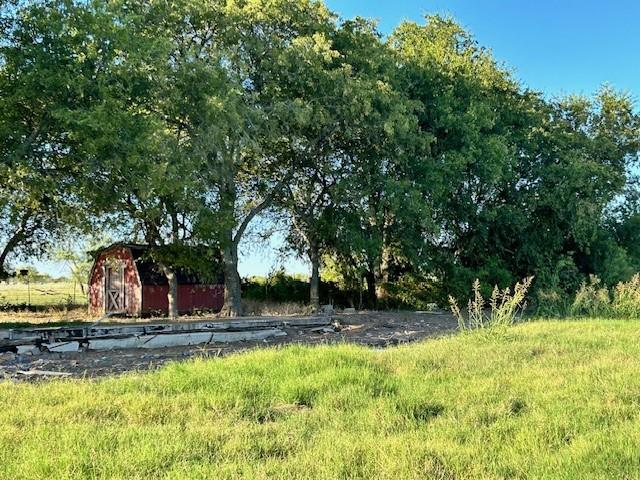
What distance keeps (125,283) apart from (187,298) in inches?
103

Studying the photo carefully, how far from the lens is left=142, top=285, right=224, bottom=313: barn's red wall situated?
2371 cm

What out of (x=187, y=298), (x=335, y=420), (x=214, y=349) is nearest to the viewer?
(x=335, y=420)

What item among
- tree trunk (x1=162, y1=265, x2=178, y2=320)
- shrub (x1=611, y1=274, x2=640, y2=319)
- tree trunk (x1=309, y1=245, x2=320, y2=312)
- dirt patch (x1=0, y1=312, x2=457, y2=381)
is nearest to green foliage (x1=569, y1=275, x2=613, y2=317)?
shrub (x1=611, y1=274, x2=640, y2=319)

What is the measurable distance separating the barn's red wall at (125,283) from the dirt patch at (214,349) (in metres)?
8.60

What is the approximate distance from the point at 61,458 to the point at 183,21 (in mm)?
17500

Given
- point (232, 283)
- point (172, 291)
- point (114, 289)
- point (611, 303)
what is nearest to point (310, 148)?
point (232, 283)

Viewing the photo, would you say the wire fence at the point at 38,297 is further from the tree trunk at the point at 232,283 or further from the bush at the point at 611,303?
the bush at the point at 611,303

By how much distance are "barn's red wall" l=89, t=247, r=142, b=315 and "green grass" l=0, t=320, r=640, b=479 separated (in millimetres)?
16938

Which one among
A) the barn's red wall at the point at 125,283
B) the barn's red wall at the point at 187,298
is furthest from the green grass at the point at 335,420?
the barn's red wall at the point at 125,283

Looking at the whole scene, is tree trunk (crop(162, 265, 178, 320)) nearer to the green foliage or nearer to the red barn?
the red barn

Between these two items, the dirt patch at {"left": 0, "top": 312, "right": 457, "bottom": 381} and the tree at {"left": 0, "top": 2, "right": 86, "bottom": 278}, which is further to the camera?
the tree at {"left": 0, "top": 2, "right": 86, "bottom": 278}

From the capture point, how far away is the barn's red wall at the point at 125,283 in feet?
78.0

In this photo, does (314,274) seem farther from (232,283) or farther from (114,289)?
(114,289)

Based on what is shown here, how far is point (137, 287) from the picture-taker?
23750 millimetres
